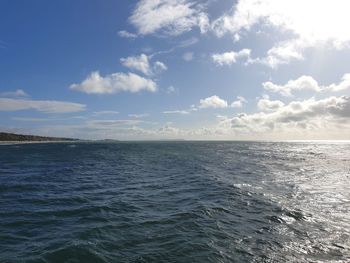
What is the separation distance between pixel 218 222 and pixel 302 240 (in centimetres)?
475

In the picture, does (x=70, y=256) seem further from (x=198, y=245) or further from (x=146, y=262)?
(x=198, y=245)

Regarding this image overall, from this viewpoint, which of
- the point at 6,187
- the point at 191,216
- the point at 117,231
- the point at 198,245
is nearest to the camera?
the point at 198,245

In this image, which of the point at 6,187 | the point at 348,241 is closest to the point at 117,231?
the point at 348,241

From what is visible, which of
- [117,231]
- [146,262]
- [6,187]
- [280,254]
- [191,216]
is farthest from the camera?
[6,187]

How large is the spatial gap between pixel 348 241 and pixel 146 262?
32.1ft

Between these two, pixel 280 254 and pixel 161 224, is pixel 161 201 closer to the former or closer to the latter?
pixel 161 224

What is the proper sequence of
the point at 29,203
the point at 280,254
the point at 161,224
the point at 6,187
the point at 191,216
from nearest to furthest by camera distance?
the point at 280,254 → the point at 161,224 → the point at 191,216 → the point at 29,203 → the point at 6,187

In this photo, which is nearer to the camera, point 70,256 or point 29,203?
point 70,256

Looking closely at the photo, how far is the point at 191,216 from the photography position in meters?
19.3

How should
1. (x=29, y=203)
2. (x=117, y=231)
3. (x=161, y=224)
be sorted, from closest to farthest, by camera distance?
1. (x=117, y=231)
2. (x=161, y=224)
3. (x=29, y=203)

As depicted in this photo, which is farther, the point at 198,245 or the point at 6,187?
the point at 6,187

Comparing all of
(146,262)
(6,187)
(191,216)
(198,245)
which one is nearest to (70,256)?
(146,262)

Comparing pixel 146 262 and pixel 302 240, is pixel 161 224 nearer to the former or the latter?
pixel 146 262

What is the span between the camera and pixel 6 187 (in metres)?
30.2
